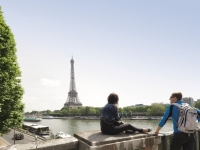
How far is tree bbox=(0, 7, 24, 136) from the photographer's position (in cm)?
1004

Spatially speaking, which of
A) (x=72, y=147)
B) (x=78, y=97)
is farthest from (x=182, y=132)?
(x=78, y=97)

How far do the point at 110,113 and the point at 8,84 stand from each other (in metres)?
8.83

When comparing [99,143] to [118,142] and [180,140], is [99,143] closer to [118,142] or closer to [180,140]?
[118,142]

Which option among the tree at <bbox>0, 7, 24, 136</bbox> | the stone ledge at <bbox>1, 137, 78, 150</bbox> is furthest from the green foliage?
the stone ledge at <bbox>1, 137, 78, 150</bbox>

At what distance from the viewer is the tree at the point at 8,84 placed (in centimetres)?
1004

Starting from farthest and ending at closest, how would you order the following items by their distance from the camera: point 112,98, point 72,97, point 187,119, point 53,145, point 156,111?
point 72,97 → point 156,111 → point 112,98 → point 187,119 → point 53,145

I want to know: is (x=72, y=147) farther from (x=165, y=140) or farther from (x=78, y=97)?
(x=78, y=97)

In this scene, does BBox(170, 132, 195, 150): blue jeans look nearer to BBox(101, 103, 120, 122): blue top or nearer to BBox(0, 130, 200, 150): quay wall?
BBox(0, 130, 200, 150): quay wall

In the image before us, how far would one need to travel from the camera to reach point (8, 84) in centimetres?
1029

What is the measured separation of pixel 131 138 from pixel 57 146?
131 cm

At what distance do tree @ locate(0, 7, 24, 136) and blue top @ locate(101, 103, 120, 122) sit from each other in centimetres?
831

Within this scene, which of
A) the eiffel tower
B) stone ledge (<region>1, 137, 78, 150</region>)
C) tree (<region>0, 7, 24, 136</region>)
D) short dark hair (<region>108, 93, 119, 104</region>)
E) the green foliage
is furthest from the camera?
the eiffel tower

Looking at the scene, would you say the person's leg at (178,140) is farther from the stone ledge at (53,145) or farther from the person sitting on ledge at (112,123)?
the stone ledge at (53,145)

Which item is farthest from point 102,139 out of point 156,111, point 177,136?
point 156,111
